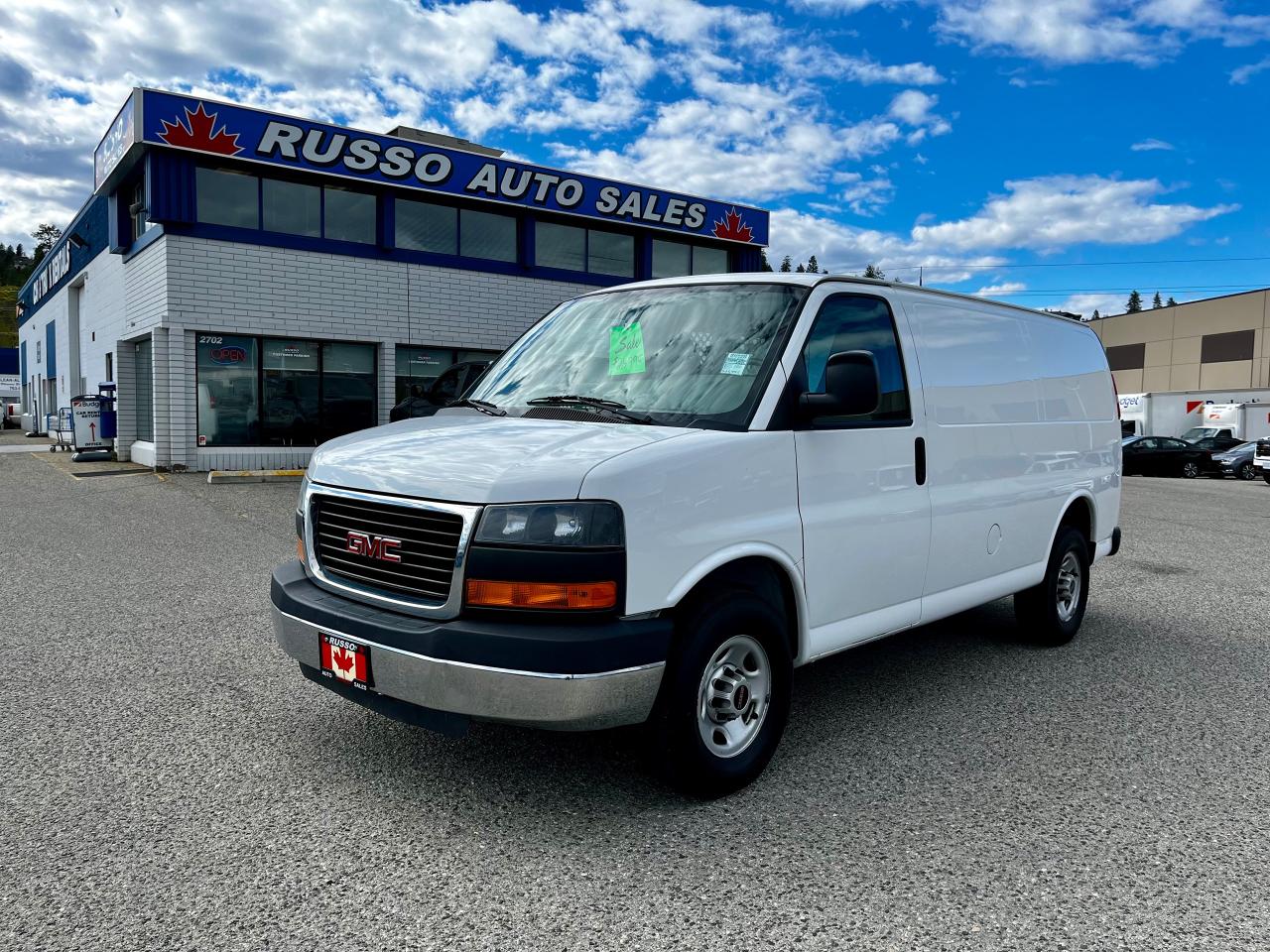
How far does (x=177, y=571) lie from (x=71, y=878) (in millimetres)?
5638

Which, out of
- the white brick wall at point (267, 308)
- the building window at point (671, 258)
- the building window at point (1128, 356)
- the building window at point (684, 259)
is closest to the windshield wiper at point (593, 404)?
the white brick wall at point (267, 308)

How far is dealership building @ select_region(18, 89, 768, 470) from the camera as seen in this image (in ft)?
55.9

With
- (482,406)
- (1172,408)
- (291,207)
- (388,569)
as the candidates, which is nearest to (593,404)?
(482,406)

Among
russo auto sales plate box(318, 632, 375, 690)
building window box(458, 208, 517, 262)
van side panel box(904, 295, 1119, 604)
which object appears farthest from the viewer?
building window box(458, 208, 517, 262)

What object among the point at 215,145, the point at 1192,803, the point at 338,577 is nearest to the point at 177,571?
the point at 338,577

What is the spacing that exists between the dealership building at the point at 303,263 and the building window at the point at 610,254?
1.9 inches

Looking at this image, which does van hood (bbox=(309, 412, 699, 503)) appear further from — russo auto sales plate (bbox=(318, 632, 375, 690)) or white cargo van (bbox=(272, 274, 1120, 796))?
russo auto sales plate (bbox=(318, 632, 375, 690))

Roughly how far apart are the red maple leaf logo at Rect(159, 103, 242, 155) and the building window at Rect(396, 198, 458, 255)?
361 centimetres

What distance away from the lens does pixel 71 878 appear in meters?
2.85

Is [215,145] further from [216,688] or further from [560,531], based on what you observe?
[560,531]

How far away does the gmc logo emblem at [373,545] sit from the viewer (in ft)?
10.9

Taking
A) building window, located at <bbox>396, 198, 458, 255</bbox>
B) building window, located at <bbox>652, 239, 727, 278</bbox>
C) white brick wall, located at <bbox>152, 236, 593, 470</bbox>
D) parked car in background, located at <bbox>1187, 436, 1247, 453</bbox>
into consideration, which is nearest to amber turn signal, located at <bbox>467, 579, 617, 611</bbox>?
white brick wall, located at <bbox>152, 236, 593, 470</bbox>

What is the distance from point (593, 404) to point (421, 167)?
56.9 ft

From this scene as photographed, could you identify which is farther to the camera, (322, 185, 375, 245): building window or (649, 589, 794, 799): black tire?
(322, 185, 375, 245): building window
